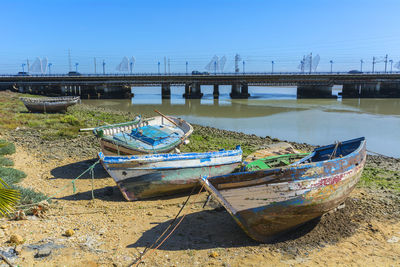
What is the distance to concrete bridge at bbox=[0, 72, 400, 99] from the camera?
2441 inches

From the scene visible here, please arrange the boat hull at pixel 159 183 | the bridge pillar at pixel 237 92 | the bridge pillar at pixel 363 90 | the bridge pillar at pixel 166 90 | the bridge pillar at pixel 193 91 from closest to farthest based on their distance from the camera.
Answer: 1. the boat hull at pixel 159 183
2. the bridge pillar at pixel 363 90
3. the bridge pillar at pixel 193 91
4. the bridge pillar at pixel 166 90
5. the bridge pillar at pixel 237 92

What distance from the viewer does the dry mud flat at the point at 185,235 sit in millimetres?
6363

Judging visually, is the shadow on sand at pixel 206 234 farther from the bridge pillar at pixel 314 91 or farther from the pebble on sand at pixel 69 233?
the bridge pillar at pixel 314 91

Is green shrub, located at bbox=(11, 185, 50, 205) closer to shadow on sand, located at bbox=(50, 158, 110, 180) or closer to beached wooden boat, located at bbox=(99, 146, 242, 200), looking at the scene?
beached wooden boat, located at bbox=(99, 146, 242, 200)

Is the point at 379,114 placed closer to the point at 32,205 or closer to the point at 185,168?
the point at 185,168

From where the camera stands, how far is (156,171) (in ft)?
32.2

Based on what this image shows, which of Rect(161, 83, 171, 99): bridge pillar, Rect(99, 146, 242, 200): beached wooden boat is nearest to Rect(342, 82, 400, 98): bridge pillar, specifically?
Rect(161, 83, 171, 99): bridge pillar

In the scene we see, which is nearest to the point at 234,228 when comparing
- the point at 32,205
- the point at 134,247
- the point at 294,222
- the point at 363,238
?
the point at 294,222

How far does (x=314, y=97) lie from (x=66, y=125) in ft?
178

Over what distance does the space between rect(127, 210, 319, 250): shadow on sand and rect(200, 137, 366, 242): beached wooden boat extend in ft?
1.14

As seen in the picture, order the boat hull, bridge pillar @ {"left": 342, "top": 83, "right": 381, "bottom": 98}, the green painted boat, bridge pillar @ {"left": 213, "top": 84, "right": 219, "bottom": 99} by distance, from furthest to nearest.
→ bridge pillar @ {"left": 213, "top": 84, "right": 219, "bottom": 99}
bridge pillar @ {"left": 342, "top": 83, "right": 381, "bottom": 98}
the green painted boat
the boat hull

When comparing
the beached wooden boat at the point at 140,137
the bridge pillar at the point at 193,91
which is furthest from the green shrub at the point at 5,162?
the bridge pillar at the point at 193,91

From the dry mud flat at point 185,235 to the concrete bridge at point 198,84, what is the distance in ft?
175

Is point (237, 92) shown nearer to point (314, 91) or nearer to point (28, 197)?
point (314, 91)
